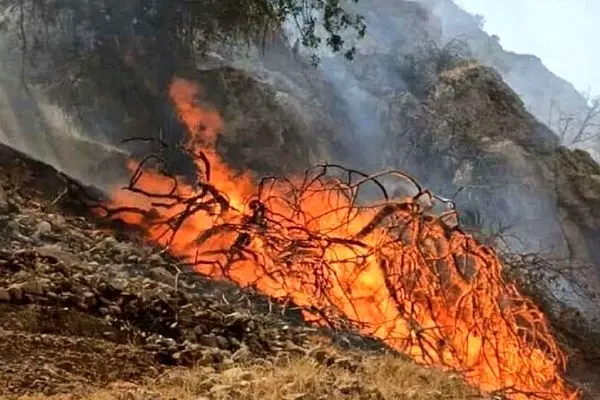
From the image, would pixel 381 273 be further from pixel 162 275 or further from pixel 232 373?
pixel 232 373

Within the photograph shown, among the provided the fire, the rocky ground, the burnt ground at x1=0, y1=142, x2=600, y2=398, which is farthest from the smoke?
the rocky ground

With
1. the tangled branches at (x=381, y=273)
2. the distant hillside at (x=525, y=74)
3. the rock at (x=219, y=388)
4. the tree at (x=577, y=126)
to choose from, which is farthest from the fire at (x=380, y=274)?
the distant hillside at (x=525, y=74)

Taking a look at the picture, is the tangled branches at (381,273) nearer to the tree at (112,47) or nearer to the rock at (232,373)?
the rock at (232,373)

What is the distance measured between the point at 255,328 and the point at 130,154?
6448 mm

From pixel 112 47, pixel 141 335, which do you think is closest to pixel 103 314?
pixel 141 335

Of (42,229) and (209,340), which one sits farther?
(42,229)

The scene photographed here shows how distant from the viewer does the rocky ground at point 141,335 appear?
3600 millimetres

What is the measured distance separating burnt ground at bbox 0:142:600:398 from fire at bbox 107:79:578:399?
1.78 feet

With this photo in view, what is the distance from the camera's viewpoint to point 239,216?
7676 mm

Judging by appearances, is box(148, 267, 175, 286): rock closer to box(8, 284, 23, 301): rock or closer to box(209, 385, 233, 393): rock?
box(8, 284, 23, 301): rock

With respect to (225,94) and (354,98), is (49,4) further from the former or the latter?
(354,98)

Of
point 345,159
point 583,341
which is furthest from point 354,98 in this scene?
point 583,341

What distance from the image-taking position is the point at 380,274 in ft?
24.2

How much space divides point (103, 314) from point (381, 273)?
10.8 ft
